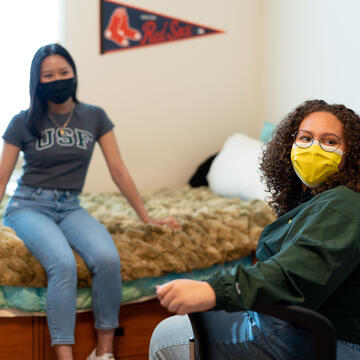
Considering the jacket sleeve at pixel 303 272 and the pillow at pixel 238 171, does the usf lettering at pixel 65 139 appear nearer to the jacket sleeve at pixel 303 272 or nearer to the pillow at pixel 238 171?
the pillow at pixel 238 171

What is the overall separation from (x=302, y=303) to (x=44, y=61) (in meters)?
1.32

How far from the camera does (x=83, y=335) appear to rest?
1.76m

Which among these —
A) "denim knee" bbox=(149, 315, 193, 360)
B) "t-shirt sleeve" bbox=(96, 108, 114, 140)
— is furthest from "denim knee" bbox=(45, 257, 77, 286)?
"denim knee" bbox=(149, 315, 193, 360)

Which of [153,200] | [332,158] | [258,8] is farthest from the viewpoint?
[258,8]

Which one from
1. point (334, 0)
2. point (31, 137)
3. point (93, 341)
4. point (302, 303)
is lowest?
A: point (93, 341)

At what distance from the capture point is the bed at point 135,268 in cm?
166

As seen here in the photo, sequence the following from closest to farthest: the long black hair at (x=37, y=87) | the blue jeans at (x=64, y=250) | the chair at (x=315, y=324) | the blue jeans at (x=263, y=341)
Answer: the chair at (x=315, y=324) → the blue jeans at (x=263, y=341) → the blue jeans at (x=64, y=250) → the long black hair at (x=37, y=87)

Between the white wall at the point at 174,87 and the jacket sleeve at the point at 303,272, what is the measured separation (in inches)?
88.5

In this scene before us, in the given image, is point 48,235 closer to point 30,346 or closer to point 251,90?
point 30,346

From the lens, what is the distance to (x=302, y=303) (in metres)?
0.81

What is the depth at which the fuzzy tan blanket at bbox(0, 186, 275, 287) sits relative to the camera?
1663 mm

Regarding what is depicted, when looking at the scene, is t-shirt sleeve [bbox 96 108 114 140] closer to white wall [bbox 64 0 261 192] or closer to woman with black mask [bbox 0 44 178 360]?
woman with black mask [bbox 0 44 178 360]

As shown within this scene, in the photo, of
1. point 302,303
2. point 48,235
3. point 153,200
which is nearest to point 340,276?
point 302,303

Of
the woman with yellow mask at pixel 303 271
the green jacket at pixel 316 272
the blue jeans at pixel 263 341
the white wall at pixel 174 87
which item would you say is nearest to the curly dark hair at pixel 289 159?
the woman with yellow mask at pixel 303 271
